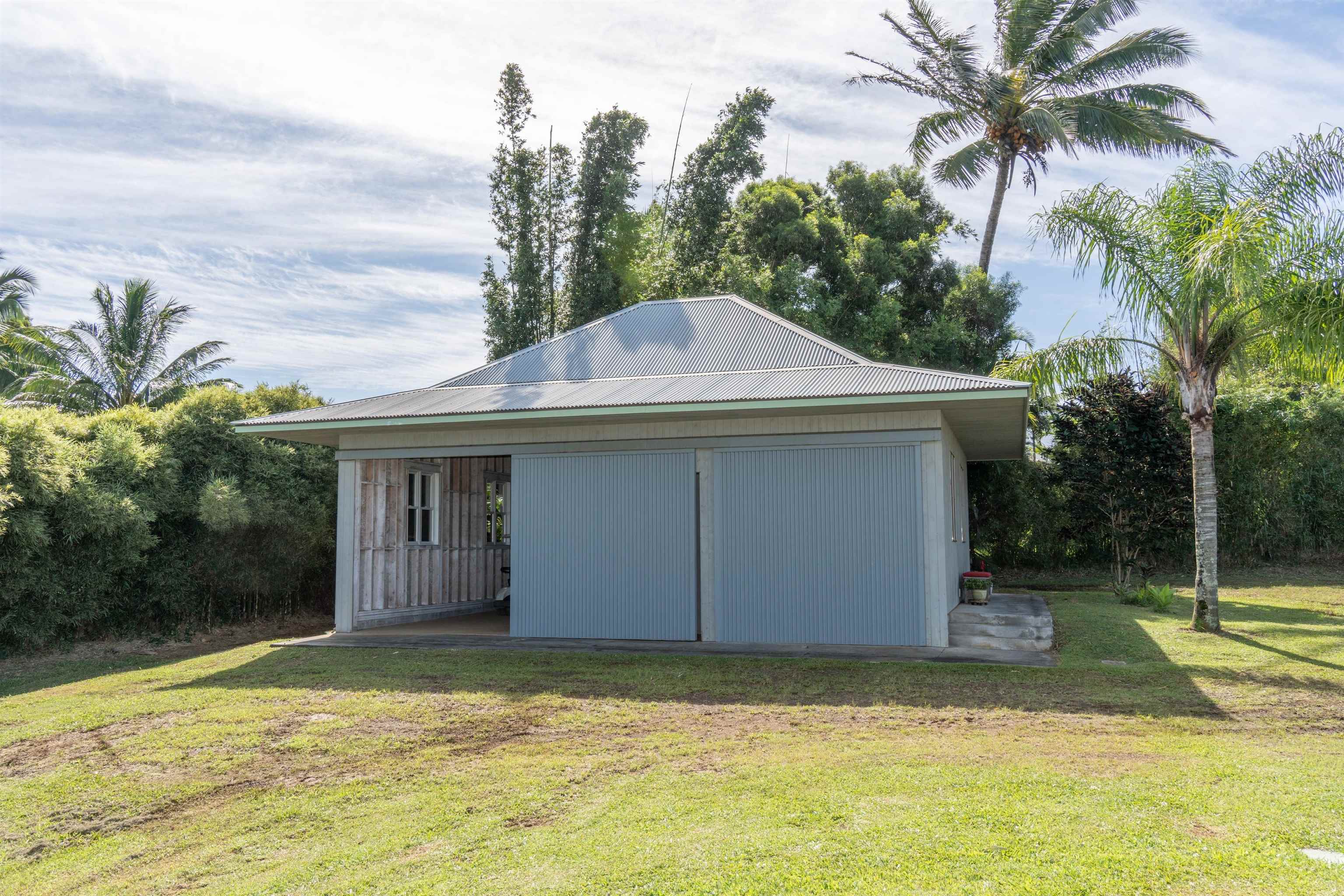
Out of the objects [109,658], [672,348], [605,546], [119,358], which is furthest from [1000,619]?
[119,358]

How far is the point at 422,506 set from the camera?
43.6 ft

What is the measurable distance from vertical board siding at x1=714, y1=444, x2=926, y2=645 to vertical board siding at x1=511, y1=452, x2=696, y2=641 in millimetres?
452

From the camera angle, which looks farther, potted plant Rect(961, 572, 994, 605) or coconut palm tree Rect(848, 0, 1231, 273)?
coconut palm tree Rect(848, 0, 1231, 273)

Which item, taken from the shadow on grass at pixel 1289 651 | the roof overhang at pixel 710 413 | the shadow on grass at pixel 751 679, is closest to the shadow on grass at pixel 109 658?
the shadow on grass at pixel 751 679

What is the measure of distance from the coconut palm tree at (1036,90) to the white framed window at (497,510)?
40.7 feet

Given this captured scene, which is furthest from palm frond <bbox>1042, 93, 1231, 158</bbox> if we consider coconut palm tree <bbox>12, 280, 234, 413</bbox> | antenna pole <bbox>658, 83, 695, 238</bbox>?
coconut palm tree <bbox>12, 280, 234, 413</bbox>

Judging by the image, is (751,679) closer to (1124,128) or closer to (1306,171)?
(1306,171)

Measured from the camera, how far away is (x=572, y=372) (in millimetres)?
12094

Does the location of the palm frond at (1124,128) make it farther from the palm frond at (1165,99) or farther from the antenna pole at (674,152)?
the antenna pole at (674,152)

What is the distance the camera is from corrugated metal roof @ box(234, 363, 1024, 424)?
8.88 m

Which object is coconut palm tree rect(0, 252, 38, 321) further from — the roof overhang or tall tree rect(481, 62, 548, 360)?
the roof overhang

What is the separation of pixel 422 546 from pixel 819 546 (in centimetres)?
635

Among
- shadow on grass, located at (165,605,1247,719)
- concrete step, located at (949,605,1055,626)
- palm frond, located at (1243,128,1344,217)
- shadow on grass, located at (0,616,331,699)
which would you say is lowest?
shadow on grass, located at (0,616,331,699)

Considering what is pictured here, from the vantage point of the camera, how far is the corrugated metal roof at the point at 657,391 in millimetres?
8883
